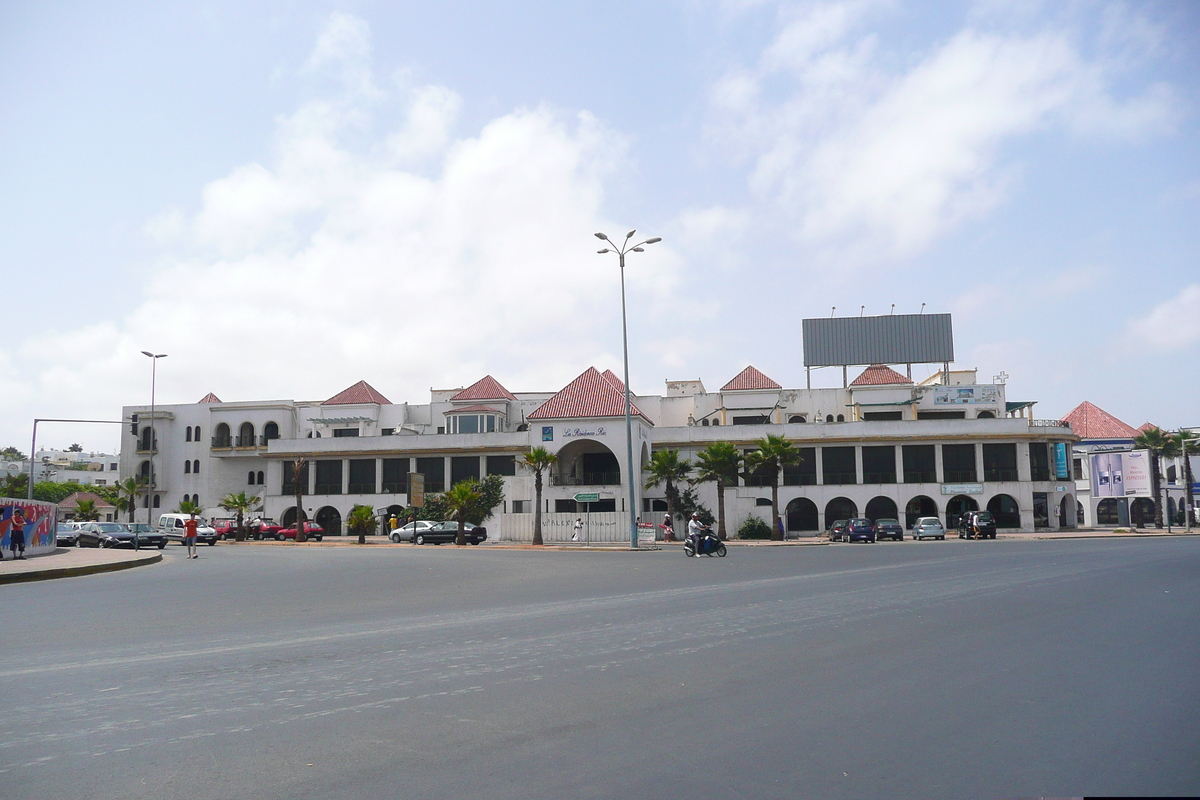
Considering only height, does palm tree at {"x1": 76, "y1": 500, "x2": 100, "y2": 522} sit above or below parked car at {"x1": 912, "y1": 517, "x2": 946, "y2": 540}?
above

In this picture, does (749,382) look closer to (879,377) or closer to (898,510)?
(879,377)

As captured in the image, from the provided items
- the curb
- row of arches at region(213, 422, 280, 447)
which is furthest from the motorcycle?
row of arches at region(213, 422, 280, 447)

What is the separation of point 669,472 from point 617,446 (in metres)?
3.59

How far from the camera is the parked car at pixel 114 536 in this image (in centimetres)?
3997

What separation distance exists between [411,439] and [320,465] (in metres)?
7.19

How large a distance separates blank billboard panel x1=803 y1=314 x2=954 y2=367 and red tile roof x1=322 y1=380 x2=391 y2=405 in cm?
3325

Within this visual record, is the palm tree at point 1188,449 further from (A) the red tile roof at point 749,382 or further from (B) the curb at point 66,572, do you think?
(B) the curb at point 66,572

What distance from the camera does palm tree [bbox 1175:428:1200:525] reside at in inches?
2267

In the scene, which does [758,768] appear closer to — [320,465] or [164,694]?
[164,694]

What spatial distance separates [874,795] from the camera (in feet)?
Result: 15.5

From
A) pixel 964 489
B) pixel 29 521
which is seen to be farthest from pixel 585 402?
pixel 29 521

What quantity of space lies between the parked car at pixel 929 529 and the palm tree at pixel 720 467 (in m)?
10.3

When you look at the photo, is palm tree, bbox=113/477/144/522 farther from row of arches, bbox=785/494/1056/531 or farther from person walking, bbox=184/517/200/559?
row of arches, bbox=785/494/1056/531

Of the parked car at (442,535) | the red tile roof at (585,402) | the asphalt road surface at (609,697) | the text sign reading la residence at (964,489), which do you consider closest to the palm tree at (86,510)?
the parked car at (442,535)
